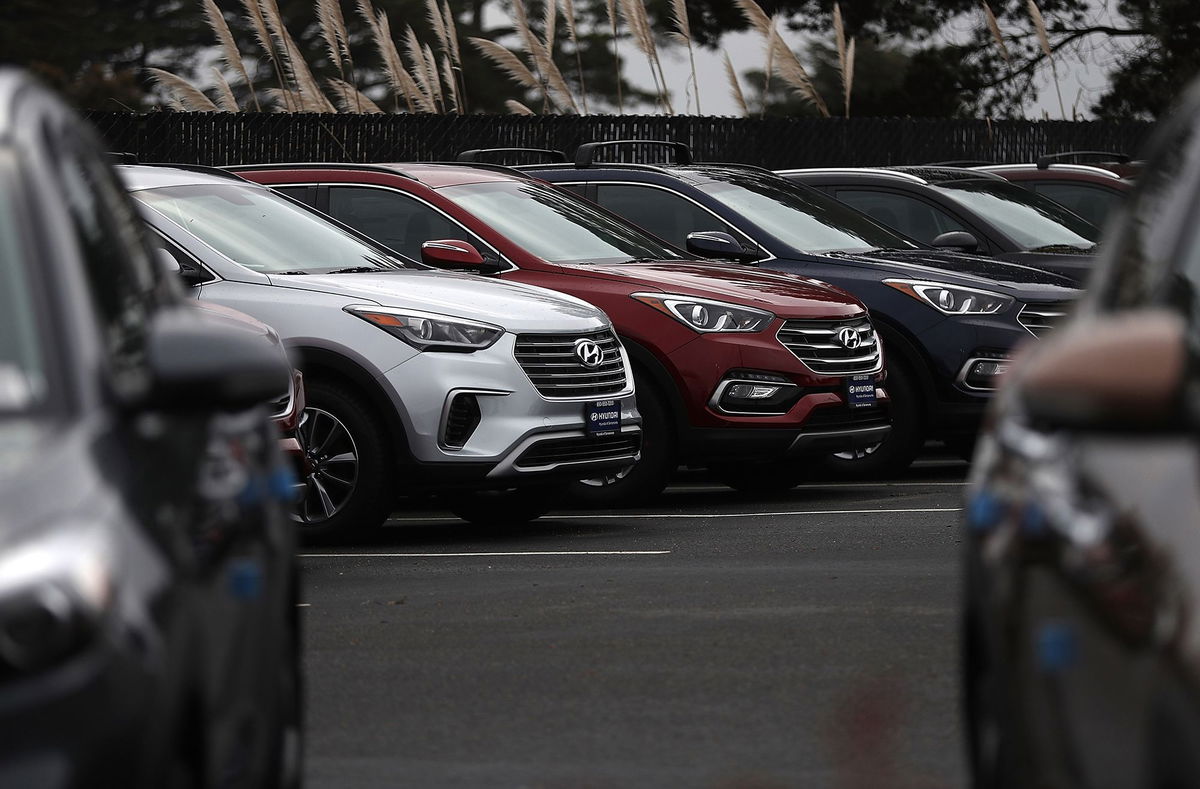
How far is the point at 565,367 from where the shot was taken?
10750mm

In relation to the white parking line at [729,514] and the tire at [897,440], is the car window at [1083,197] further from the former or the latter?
the white parking line at [729,514]

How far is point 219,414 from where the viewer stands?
4137mm

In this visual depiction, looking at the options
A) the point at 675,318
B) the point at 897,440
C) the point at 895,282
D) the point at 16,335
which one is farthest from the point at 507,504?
the point at 16,335

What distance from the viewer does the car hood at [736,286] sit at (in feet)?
39.6

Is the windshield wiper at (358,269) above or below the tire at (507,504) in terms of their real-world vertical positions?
above

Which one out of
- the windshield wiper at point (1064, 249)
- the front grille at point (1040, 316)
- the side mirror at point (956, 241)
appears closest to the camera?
the front grille at point (1040, 316)

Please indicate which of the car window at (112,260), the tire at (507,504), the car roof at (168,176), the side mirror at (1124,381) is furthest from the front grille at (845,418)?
the side mirror at (1124,381)

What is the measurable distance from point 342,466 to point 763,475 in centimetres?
342

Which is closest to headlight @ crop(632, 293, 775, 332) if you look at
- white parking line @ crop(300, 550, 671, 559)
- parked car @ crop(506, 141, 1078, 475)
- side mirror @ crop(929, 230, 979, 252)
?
parked car @ crop(506, 141, 1078, 475)

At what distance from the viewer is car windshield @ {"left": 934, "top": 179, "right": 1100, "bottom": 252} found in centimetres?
1595

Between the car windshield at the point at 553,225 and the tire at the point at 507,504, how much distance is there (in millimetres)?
1424

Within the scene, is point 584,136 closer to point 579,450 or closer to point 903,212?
point 903,212

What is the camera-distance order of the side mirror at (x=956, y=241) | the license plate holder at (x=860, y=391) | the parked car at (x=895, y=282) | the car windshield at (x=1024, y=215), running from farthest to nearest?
1. the car windshield at (x=1024, y=215)
2. the side mirror at (x=956, y=241)
3. the parked car at (x=895, y=282)
4. the license plate holder at (x=860, y=391)

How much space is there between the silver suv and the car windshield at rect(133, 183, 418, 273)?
0.9 inches
